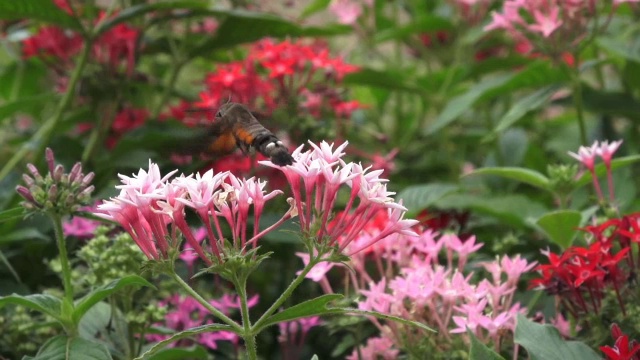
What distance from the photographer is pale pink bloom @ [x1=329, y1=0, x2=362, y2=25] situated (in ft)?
7.01

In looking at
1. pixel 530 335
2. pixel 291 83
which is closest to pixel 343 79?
pixel 291 83

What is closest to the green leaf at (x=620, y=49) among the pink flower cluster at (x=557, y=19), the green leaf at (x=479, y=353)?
the pink flower cluster at (x=557, y=19)

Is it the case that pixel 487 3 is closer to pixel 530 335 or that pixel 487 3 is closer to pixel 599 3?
pixel 599 3

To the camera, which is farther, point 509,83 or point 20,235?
point 509,83

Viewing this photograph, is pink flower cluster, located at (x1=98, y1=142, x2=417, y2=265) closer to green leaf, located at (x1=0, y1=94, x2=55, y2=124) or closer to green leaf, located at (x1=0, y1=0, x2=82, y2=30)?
green leaf, located at (x1=0, y1=0, x2=82, y2=30)

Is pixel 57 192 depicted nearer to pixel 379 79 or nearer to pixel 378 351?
pixel 378 351

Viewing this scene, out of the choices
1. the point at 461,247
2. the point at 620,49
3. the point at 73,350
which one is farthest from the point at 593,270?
the point at 620,49

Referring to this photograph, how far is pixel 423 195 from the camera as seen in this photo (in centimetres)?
156

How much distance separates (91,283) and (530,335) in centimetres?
53

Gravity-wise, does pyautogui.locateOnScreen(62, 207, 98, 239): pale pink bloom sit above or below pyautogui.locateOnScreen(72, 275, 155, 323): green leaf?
above

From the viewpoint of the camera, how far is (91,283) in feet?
3.91

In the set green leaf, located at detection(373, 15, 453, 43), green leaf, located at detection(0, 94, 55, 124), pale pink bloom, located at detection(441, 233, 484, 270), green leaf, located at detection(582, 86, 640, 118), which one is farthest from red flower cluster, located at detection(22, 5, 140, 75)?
green leaf, located at detection(582, 86, 640, 118)

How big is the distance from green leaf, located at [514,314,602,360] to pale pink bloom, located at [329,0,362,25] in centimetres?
121

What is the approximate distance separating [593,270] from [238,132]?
42 centimetres
